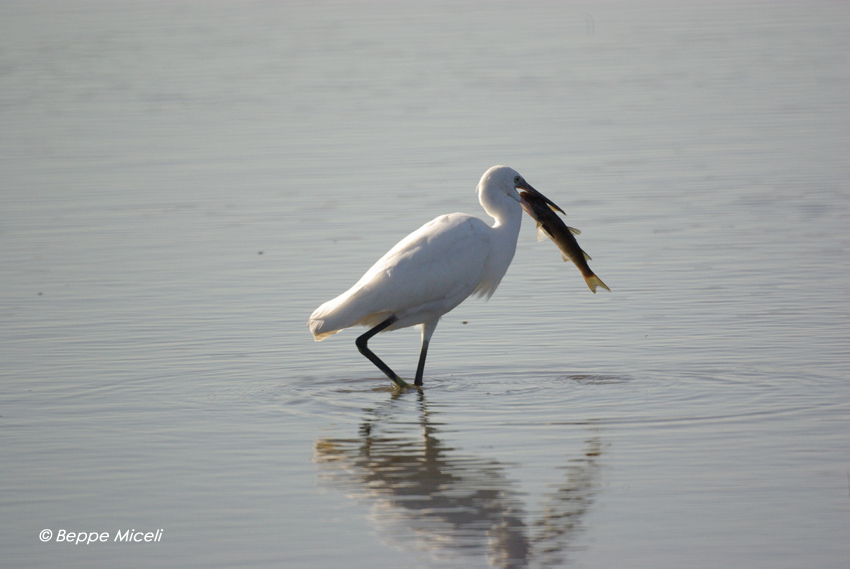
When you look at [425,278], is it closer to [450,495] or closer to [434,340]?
[434,340]

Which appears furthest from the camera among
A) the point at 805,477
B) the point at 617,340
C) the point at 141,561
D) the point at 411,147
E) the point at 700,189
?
the point at 411,147

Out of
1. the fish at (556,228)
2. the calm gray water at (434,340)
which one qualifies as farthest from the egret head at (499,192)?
the calm gray water at (434,340)

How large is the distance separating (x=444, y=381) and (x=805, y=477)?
9.83 feet

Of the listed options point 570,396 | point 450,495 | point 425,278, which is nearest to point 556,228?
point 425,278

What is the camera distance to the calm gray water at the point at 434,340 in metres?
6.28

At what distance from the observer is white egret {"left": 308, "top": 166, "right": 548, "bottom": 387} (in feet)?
29.1

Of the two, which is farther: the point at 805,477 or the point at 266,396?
the point at 266,396

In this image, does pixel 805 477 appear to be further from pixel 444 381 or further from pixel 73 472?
pixel 73 472

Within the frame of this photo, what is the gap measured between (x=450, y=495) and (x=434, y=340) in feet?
12.5

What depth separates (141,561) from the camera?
5.96m

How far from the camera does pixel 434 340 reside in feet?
34.1

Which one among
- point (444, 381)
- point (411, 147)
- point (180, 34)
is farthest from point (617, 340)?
point (180, 34)

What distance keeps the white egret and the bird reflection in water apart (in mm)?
1100

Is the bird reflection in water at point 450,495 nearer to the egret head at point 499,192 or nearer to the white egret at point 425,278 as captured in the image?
the white egret at point 425,278
